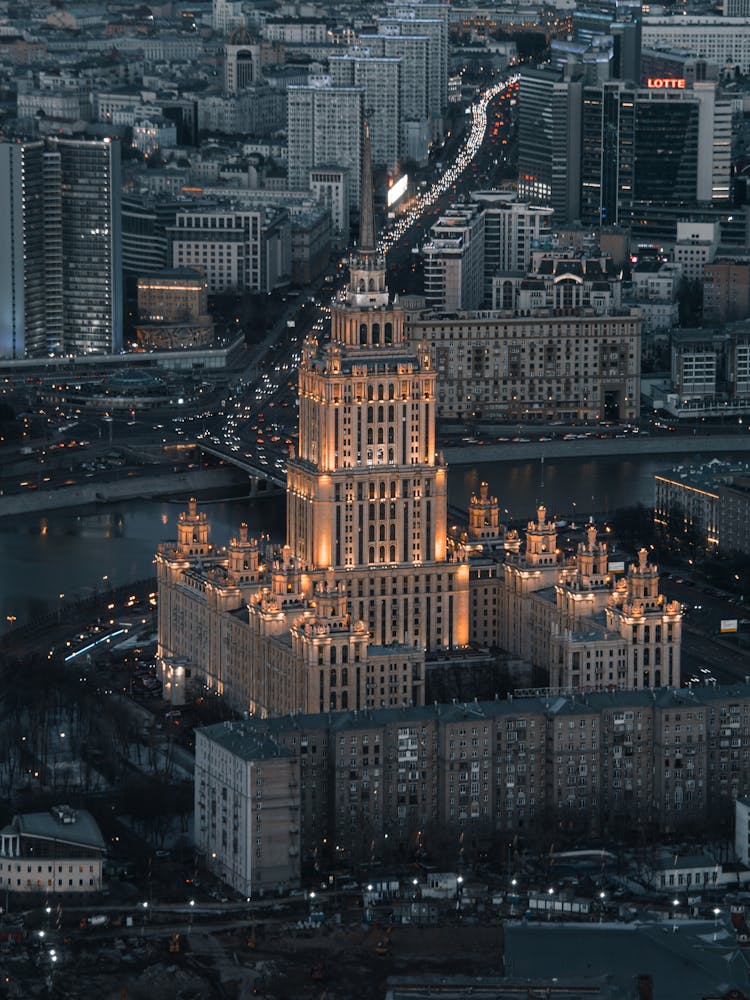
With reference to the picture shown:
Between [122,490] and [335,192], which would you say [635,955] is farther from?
[335,192]

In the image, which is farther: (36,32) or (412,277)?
(36,32)

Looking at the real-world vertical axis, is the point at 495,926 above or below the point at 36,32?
below

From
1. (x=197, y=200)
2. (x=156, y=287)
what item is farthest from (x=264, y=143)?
(x=156, y=287)

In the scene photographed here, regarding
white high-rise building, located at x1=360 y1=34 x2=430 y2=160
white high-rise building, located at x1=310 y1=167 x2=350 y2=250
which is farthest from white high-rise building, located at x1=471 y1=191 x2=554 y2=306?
white high-rise building, located at x1=360 y1=34 x2=430 y2=160

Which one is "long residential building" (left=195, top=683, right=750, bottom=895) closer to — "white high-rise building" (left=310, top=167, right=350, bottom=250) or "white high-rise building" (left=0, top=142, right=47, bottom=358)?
"white high-rise building" (left=0, top=142, right=47, bottom=358)

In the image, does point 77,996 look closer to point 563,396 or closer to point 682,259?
point 563,396

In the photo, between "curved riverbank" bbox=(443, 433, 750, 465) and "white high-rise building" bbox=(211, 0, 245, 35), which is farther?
"white high-rise building" bbox=(211, 0, 245, 35)

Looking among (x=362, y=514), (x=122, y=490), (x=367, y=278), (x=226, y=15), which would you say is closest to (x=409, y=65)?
(x=226, y=15)
